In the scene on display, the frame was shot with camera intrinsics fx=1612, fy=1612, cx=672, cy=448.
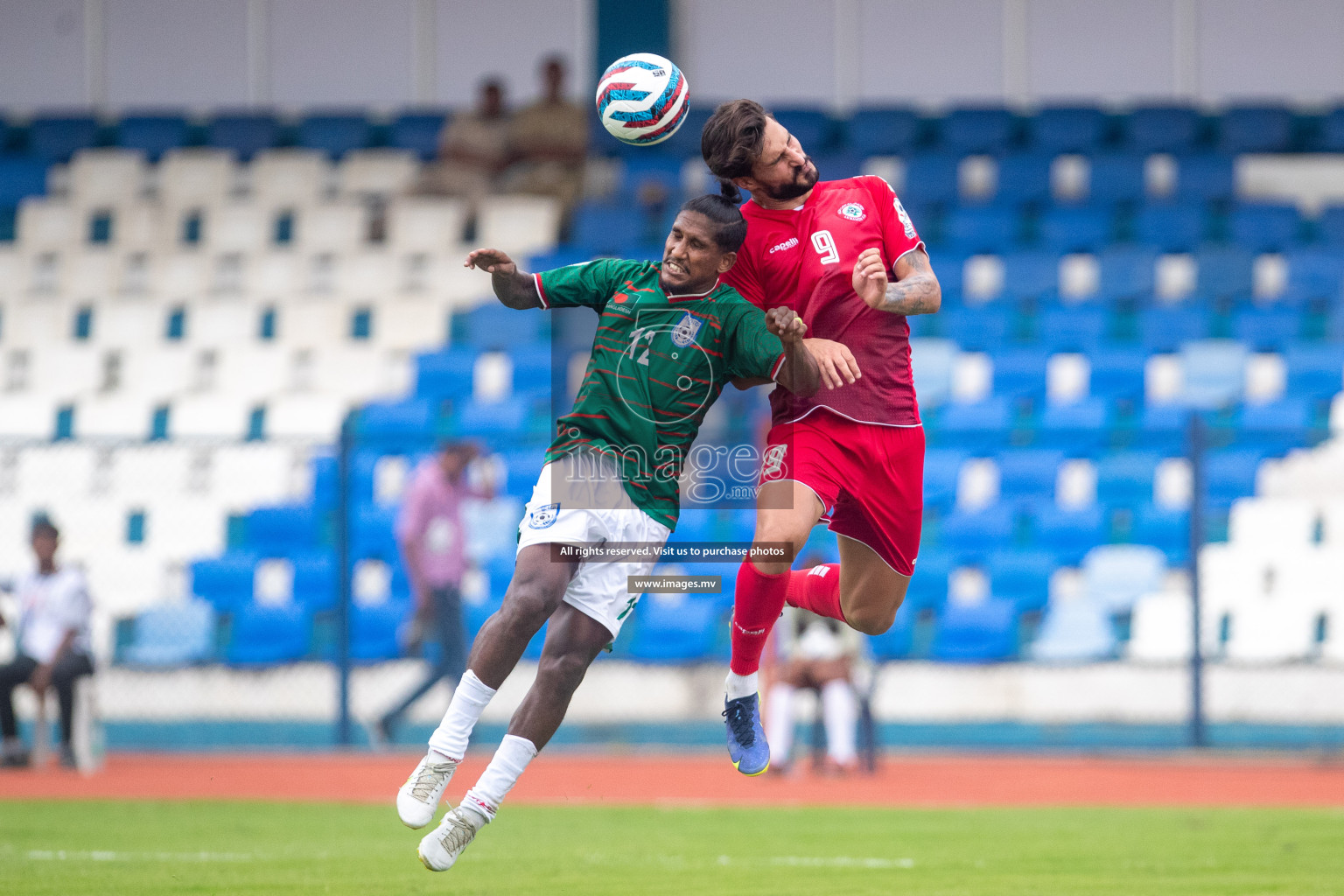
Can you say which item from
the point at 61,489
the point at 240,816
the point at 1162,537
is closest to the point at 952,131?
the point at 1162,537

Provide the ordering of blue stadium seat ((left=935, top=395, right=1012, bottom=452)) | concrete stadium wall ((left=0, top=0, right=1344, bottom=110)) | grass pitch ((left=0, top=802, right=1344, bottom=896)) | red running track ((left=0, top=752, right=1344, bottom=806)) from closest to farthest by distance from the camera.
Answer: grass pitch ((left=0, top=802, right=1344, bottom=896)) < red running track ((left=0, top=752, right=1344, bottom=806)) < blue stadium seat ((left=935, top=395, right=1012, bottom=452)) < concrete stadium wall ((left=0, top=0, right=1344, bottom=110))

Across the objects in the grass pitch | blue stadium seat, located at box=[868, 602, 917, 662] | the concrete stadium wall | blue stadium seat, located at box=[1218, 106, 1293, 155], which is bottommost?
the grass pitch

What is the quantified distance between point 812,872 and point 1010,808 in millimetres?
2949

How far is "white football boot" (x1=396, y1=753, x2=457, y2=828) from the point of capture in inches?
238

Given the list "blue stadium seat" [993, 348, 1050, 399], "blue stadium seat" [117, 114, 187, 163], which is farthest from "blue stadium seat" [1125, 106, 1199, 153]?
"blue stadium seat" [117, 114, 187, 163]

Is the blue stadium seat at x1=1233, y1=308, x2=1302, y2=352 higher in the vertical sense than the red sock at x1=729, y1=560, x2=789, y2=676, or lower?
higher

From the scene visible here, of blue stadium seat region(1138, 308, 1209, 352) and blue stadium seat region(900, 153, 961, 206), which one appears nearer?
blue stadium seat region(1138, 308, 1209, 352)

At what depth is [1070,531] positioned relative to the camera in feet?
45.3

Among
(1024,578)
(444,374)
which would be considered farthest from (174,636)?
(1024,578)

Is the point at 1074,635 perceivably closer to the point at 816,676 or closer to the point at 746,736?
the point at 816,676

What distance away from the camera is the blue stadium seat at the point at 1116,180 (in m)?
17.0

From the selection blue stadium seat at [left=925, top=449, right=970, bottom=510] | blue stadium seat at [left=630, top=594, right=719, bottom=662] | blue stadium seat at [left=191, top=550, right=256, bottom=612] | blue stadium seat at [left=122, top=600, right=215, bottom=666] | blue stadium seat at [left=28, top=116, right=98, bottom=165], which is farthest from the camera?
blue stadium seat at [left=28, top=116, right=98, bottom=165]

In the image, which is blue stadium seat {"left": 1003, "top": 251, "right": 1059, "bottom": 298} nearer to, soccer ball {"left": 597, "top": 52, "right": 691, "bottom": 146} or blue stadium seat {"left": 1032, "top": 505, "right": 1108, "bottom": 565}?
blue stadium seat {"left": 1032, "top": 505, "right": 1108, "bottom": 565}

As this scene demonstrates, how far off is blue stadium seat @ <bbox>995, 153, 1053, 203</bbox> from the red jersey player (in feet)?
35.2
